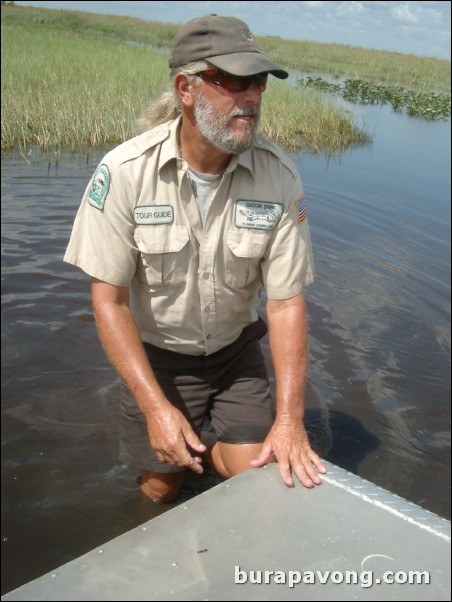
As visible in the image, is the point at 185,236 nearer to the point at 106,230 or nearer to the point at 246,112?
the point at 106,230

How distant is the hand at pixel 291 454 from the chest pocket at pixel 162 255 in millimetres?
721

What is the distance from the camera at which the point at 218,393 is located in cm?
315

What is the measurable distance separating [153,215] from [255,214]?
0.41 metres

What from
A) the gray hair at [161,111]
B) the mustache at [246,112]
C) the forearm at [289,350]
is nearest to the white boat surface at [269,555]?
the forearm at [289,350]

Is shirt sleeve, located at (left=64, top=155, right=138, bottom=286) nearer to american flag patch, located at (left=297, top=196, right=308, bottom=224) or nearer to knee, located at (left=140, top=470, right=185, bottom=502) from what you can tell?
american flag patch, located at (left=297, top=196, right=308, bottom=224)

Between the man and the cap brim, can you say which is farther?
the man

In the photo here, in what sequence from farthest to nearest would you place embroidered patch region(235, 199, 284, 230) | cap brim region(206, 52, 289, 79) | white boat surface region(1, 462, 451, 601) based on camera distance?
1. embroidered patch region(235, 199, 284, 230)
2. cap brim region(206, 52, 289, 79)
3. white boat surface region(1, 462, 451, 601)

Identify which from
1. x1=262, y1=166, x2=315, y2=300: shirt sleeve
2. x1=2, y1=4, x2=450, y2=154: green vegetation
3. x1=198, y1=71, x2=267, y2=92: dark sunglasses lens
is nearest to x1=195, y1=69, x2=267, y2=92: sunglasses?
x1=198, y1=71, x2=267, y2=92: dark sunglasses lens

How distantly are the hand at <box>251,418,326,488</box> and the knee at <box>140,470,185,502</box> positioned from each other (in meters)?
1.03

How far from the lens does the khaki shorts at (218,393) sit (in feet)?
9.83

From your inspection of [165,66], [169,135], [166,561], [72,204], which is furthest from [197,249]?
[165,66]

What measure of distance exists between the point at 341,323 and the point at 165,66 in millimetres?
12728

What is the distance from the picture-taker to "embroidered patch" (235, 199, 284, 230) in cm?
269

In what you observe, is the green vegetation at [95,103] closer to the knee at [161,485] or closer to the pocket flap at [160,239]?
the knee at [161,485]
